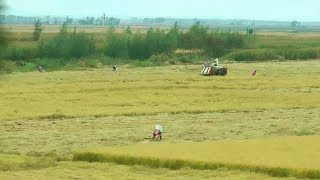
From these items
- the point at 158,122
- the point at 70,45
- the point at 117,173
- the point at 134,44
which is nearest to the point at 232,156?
the point at 117,173

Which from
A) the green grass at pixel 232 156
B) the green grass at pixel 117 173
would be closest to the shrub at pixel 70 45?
the green grass at pixel 232 156

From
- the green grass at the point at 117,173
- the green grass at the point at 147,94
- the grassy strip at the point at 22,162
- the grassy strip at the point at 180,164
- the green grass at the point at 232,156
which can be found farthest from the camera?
the green grass at the point at 147,94

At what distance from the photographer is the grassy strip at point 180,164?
15.3m

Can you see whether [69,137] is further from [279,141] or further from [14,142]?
[279,141]

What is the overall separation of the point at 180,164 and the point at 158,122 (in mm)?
9371

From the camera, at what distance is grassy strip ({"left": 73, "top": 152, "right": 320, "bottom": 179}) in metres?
15.3

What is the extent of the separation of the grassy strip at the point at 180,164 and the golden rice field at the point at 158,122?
87mm

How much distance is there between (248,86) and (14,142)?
73.3 feet

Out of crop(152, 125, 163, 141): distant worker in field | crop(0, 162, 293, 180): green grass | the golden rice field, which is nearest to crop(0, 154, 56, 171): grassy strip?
the golden rice field

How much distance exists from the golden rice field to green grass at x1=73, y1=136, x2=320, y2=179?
5 cm

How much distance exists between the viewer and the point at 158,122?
26.2 meters

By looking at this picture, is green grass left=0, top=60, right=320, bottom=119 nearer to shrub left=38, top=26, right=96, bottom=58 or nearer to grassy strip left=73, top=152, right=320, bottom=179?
grassy strip left=73, top=152, right=320, bottom=179

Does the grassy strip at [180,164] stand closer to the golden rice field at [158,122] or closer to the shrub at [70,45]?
the golden rice field at [158,122]

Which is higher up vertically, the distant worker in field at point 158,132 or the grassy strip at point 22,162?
the distant worker in field at point 158,132
